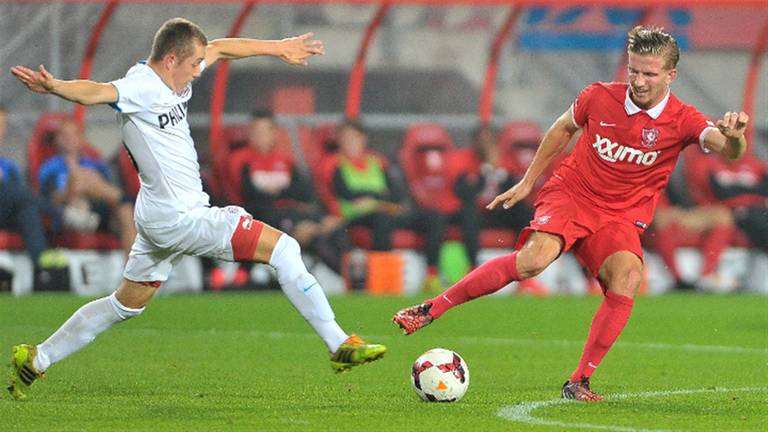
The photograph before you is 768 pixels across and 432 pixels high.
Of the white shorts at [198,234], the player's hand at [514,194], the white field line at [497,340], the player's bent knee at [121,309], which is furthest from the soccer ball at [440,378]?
the white field line at [497,340]

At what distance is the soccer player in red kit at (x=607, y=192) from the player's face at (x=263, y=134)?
840cm

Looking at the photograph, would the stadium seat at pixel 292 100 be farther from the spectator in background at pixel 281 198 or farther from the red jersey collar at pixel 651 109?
the red jersey collar at pixel 651 109

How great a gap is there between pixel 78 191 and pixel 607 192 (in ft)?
29.2

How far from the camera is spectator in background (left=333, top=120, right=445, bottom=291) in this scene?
Result: 16688 mm

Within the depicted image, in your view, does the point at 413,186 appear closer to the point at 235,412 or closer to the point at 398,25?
the point at 398,25

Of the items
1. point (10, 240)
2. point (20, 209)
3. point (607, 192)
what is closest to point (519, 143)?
point (20, 209)

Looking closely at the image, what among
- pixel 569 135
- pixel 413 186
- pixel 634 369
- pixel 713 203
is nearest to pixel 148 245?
pixel 569 135

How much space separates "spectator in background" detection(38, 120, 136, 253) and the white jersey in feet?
27.0

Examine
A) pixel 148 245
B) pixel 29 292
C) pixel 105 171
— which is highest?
pixel 148 245

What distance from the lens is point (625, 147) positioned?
796cm

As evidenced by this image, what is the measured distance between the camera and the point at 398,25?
1928 centimetres

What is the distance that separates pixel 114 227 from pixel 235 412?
29.8 ft

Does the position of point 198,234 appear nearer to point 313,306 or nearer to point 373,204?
point 313,306

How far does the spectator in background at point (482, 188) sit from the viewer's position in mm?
16922
